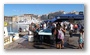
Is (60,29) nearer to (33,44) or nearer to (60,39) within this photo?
(60,39)

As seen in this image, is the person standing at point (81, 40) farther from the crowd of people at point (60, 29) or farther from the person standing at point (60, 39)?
the person standing at point (60, 39)

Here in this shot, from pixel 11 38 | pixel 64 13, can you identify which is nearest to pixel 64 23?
pixel 64 13

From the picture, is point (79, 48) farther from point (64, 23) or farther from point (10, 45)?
point (10, 45)

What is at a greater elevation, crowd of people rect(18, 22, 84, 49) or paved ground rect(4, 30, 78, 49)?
crowd of people rect(18, 22, 84, 49)

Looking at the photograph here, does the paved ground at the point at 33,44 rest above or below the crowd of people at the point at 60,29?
below

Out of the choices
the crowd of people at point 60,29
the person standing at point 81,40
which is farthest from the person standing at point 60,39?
the person standing at point 81,40

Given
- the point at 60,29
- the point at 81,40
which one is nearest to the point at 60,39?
the point at 60,29

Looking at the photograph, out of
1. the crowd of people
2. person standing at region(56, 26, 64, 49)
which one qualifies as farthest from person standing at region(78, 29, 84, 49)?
person standing at region(56, 26, 64, 49)

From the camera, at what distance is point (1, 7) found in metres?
3.25

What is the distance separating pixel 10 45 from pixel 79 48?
1028 millimetres

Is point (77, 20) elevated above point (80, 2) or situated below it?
below

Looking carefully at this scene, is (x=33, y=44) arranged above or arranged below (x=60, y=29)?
below

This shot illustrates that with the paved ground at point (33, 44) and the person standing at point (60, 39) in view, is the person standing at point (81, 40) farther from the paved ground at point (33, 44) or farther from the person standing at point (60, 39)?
the person standing at point (60, 39)

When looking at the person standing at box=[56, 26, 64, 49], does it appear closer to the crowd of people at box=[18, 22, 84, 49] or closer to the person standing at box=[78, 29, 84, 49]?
the crowd of people at box=[18, 22, 84, 49]
